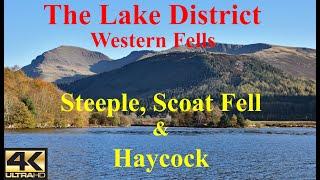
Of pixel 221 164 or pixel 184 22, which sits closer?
pixel 184 22

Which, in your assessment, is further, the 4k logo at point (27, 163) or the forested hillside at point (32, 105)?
the forested hillside at point (32, 105)

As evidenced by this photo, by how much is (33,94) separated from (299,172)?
8791 cm

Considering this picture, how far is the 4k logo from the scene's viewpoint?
17578 mm

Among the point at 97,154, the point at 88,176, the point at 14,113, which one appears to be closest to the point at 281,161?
the point at 97,154

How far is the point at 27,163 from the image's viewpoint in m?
17.7

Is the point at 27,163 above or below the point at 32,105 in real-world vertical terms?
below

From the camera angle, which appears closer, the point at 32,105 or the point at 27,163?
the point at 27,163

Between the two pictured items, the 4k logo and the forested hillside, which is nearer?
the 4k logo

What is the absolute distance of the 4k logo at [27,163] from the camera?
17578mm

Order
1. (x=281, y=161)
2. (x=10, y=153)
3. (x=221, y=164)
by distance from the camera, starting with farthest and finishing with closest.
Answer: (x=281, y=161) < (x=221, y=164) < (x=10, y=153)

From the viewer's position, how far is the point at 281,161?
54.5 metres
